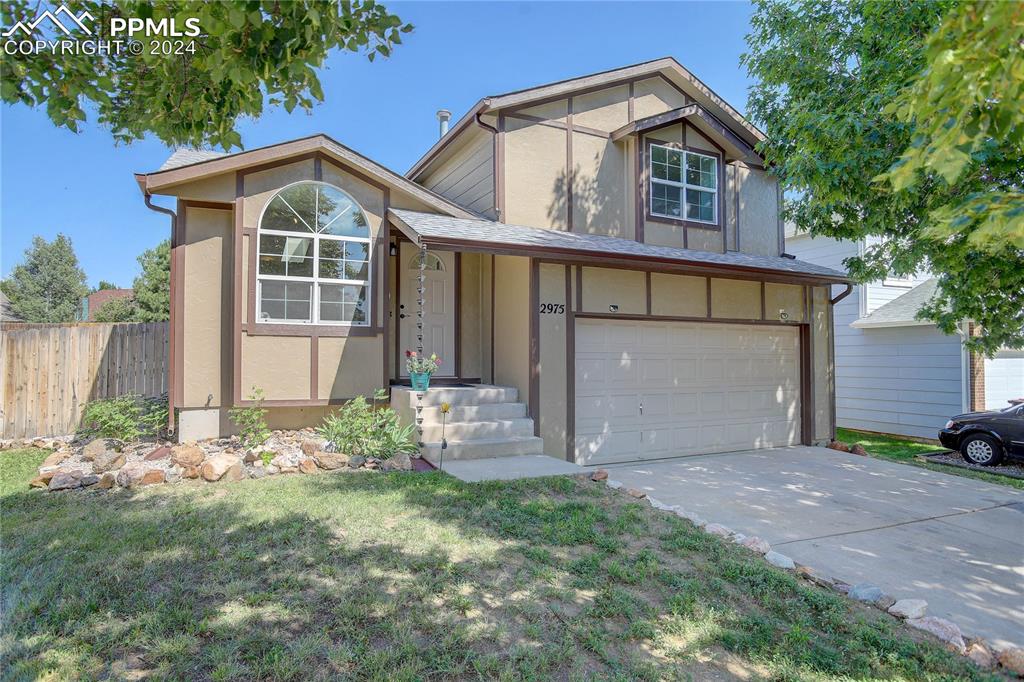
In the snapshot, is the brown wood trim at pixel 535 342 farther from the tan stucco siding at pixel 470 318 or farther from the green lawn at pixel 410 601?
the green lawn at pixel 410 601

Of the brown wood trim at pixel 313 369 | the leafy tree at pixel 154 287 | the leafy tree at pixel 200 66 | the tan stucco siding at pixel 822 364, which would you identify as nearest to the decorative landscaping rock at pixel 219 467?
the brown wood trim at pixel 313 369

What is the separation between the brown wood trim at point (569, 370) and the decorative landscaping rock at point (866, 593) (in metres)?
4.46

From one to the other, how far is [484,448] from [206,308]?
179 inches

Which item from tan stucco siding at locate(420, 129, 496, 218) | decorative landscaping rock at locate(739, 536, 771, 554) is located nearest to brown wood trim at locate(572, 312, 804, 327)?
tan stucco siding at locate(420, 129, 496, 218)

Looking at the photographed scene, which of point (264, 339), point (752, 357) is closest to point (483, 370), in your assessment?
point (264, 339)

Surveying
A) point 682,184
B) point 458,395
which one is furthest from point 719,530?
point 682,184

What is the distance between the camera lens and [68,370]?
9102 mm

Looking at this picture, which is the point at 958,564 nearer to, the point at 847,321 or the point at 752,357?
the point at 752,357

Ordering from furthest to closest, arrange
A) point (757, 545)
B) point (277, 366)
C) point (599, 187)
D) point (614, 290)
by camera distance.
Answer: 1. point (599, 187)
2. point (614, 290)
3. point (277, 366)
4. point (757, 545)

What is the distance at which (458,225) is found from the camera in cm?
801

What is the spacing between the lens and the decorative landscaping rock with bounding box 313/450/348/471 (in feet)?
21.6

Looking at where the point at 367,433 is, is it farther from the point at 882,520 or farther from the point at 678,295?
the point at 882,520

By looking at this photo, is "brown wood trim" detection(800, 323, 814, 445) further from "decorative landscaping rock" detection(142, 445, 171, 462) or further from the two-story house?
"decorative landscaping rock" detection(142, 445, 171, 462)

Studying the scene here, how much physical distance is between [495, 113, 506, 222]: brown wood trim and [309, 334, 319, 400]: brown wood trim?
3.52 m
